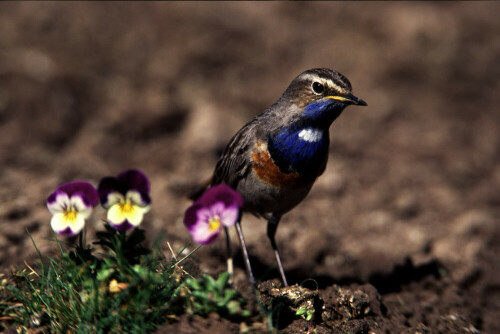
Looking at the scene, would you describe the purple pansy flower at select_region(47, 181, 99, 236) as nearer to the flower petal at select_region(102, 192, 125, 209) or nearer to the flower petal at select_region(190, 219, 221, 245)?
the flower petal at select_region(102, 192, 125, 209)

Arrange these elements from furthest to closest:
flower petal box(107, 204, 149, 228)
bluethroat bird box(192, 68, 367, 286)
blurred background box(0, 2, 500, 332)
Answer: blurred background box(0, 2, 500, 332), bluethroat bird box(192, 68, 367, 286), flower petal box(107, 204, 149, 228)

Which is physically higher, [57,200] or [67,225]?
[57,200]

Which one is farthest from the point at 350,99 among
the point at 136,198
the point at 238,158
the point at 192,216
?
the point at 136,198

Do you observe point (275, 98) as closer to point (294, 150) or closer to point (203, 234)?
point (294, 150)

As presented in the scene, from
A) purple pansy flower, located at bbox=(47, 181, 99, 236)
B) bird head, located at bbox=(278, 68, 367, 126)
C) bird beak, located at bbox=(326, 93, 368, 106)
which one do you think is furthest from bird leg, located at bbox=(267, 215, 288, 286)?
purple pansy flower, located at bbox=(47, 181, 99, 236)

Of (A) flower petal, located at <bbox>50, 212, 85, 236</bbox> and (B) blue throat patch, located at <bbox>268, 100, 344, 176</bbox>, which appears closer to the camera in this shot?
(A) flower petal, located at <bbox>50, 212, 85, 236</bbox>

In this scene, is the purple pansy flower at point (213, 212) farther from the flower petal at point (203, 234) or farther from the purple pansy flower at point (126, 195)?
the purple pansy flower at point (126, 195)

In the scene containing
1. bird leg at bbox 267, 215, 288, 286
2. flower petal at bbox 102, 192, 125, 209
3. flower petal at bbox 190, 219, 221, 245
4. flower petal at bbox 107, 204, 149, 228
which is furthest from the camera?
bird leg at bbox 267, 215, 288, 286
